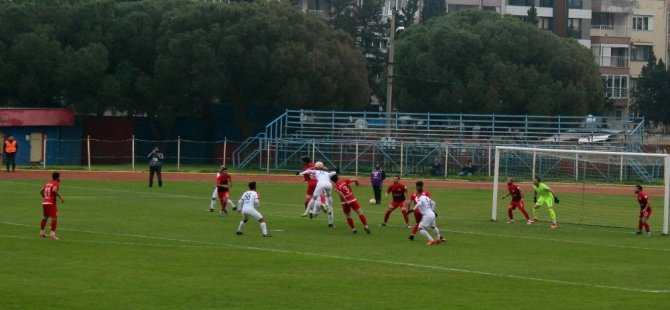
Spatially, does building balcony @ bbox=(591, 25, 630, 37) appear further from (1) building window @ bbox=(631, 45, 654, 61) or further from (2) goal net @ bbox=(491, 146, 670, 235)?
(2) goal net @ bbox=(491, 146, 670, 235)

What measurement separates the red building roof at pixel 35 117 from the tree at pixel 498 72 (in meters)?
29.3

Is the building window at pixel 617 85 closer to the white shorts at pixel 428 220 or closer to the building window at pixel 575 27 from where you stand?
the building window at pixel 575 27

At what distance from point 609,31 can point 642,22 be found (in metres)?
3.57

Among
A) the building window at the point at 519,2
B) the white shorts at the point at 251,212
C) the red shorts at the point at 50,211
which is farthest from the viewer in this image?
the building window at the point at 519,2

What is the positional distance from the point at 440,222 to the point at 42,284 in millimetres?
21192

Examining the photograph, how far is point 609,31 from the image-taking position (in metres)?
128

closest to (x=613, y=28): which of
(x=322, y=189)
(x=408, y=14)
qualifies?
(x=408, y=14)

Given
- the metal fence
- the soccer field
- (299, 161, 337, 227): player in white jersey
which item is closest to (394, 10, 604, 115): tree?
the metal fence

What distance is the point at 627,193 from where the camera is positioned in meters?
58.9

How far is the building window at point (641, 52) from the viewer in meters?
128

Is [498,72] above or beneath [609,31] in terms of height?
beneath

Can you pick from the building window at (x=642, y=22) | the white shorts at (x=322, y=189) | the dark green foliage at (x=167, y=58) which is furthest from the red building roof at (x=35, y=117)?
the building window at (x=642, y=22)

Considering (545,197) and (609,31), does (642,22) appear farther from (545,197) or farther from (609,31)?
(545,197)

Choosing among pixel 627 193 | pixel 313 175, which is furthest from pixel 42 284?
pixel 627 193
